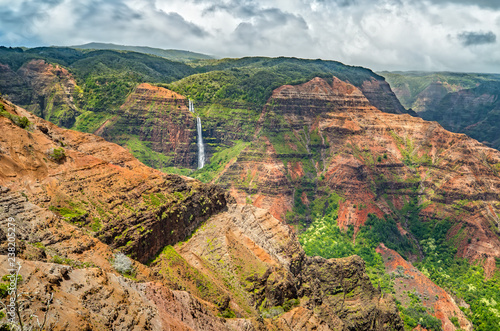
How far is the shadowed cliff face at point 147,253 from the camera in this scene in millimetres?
28281

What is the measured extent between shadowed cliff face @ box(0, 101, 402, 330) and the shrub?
637mm

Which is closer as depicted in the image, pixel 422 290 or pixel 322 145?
pixel 422 290

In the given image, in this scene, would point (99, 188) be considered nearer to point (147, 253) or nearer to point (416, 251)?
point (147, 253)

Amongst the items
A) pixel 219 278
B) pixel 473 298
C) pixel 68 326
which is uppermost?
pixel 68 326

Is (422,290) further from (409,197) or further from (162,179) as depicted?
(162,179)

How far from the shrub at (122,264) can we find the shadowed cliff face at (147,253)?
637 mm

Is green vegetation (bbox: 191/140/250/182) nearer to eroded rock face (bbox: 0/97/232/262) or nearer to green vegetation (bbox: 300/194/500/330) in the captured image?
green vegetation (bbox: 300/194/500/330)

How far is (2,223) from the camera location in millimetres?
33500

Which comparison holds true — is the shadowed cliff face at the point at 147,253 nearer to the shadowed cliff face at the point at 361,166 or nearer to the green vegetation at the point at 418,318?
the green vegetation at the point at 418,318

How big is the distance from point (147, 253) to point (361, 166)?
11513 cm

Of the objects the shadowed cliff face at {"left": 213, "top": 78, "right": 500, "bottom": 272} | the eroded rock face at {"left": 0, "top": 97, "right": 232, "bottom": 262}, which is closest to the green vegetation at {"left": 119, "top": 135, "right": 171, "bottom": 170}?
the shadowed cliff face at {"left": 213, "top": 78, "right": 500, "bottom": 272}

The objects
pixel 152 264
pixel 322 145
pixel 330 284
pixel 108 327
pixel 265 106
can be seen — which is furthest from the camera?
pixel 265 106

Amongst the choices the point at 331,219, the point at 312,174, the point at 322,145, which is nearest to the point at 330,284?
the point at 331,219

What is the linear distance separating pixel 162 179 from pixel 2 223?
26397mm
